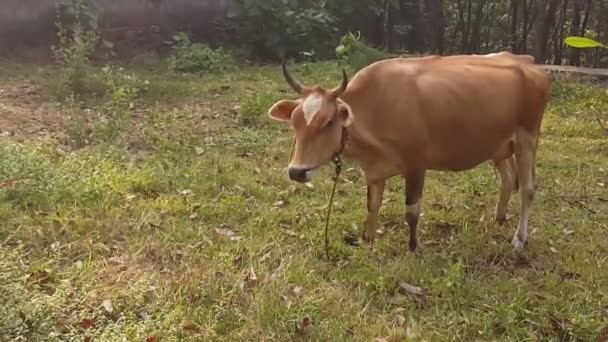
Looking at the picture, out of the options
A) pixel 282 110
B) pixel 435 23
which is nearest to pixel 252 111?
pixel 282 110

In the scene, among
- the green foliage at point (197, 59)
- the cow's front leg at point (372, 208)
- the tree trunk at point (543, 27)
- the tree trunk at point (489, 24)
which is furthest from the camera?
the tree trunk at point (489, 24)

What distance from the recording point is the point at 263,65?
11.1 meters

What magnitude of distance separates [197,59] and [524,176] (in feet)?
19.5

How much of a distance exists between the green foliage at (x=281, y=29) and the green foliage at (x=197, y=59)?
2.59ft

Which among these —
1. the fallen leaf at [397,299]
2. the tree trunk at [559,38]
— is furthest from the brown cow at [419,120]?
the tree trunk at [559,38]

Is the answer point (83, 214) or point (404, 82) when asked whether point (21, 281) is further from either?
point (404, 82)

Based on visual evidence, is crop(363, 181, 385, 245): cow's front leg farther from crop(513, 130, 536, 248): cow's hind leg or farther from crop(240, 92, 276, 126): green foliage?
crop(240, 92, 276, 126): green foliage

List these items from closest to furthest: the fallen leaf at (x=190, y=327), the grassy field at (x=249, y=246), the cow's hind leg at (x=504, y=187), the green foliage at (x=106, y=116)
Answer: the fallen leaf at (x=190, y=327)
the grassy field at (x=249, y=246)
the cow's hind leg at (x=504, y=187)
the green foliage at (x=106, y=116)

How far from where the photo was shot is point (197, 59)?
33.9ft

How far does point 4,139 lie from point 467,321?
3.90 metres

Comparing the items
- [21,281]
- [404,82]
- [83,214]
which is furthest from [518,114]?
[21,281]

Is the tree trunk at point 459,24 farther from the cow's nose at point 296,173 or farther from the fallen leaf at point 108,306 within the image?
the fallen leaf at point 108,306

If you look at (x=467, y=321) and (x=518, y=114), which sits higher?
(x=518, y=114)

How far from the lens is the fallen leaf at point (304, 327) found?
3.85 m
